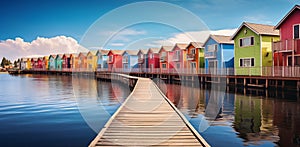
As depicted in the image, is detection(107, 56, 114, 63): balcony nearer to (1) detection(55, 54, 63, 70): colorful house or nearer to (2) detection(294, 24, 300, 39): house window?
(1) detection(55, 54, 63, 70): colorful house

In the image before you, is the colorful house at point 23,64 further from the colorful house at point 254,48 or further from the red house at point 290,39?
the red house at point 290,39

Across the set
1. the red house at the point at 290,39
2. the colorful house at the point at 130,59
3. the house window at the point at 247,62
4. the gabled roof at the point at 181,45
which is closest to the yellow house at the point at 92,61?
the colorful house at the point at 130,59

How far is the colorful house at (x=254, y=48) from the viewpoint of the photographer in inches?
1252

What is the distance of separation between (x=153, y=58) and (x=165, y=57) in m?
6.99

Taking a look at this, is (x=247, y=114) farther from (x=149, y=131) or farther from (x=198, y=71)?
(x=198, y=71)

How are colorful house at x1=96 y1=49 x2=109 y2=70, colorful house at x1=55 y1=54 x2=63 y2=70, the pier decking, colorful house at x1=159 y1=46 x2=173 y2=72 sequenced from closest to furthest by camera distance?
the pier decking → colorful house at x1=159 y1=46 x2=173 y2=72 → colorful house at x1=96 y1=49 x2=109 y2=70 → colorful house at x1=55 y1=54 x2=63 y2=70

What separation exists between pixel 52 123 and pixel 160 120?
5.80m

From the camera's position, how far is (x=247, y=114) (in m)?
14.5

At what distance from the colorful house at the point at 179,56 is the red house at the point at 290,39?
2404 centimetres

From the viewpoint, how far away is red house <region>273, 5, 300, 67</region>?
2625 centimetres

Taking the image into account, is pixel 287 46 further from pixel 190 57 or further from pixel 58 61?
pixel 58 61

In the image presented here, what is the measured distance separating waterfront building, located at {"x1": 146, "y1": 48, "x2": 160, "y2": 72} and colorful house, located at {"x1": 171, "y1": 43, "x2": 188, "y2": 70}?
8765 millimetres

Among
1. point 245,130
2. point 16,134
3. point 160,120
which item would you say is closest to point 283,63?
point 245,130

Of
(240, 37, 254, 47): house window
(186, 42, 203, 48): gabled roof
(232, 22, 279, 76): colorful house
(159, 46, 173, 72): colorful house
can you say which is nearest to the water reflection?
(232, 22, 279, 76): colorful house
